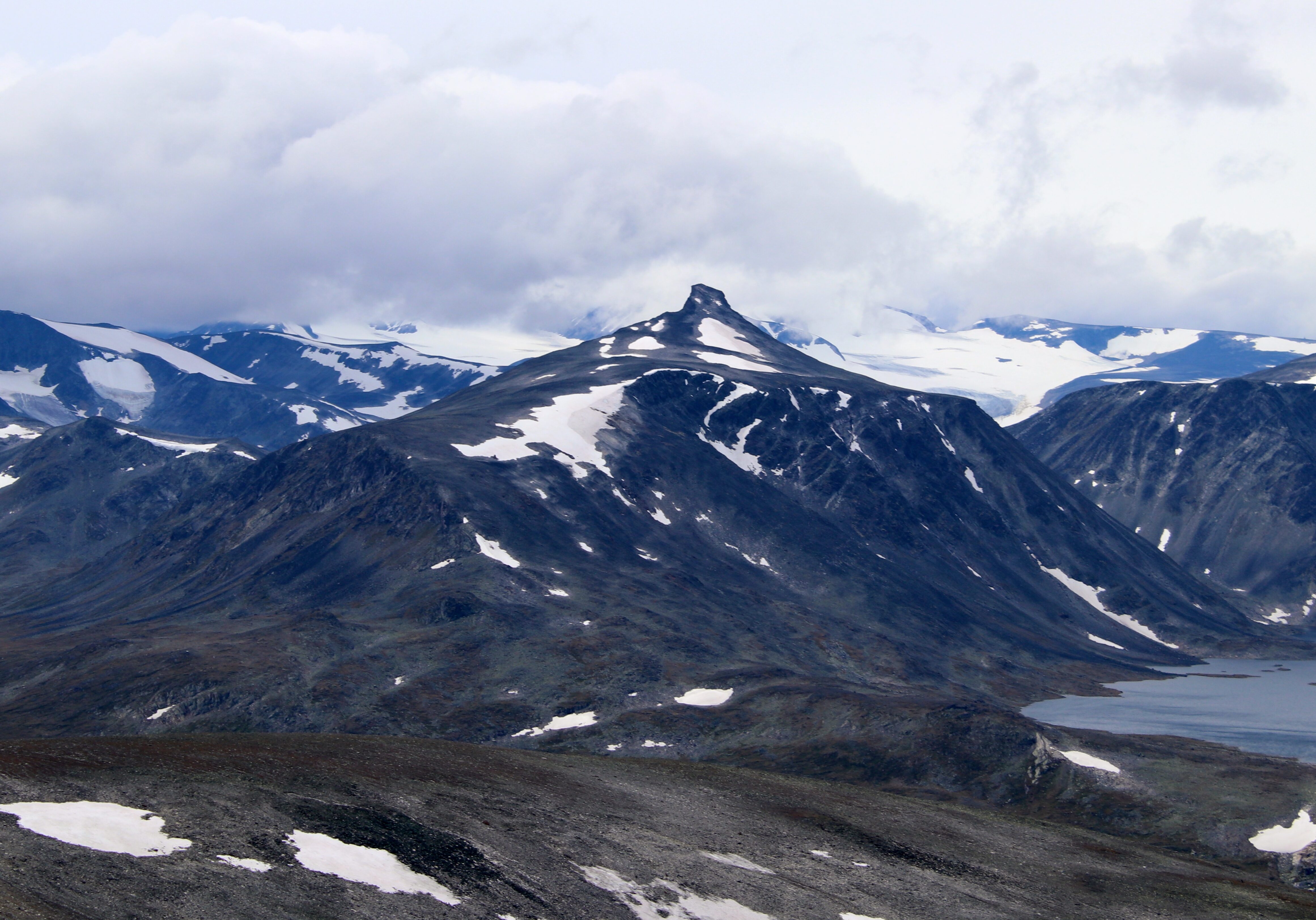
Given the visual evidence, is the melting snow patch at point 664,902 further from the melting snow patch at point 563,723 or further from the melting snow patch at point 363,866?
the melting snow patch at point 563,723

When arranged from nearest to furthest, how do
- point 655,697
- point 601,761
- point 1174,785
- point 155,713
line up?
point 601,761, point 1174,785, point 155,713, point 655,697

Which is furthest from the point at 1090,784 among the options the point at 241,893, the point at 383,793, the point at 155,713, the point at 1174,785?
the point at 155,713

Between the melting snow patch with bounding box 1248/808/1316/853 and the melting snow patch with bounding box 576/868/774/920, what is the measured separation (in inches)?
2549

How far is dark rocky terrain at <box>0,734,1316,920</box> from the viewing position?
50.8 meters

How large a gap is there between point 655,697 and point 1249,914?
99.4 m

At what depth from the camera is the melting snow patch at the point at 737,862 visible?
2660 inches

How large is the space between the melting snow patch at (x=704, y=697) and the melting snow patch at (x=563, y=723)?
13.3 m

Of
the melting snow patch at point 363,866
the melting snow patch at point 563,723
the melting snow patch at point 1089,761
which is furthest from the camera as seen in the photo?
the melting snow patch at point 563,723

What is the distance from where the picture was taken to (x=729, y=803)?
82.3 meters

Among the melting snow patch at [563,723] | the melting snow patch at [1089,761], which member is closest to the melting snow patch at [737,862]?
the melting snow patch at [1089,761]

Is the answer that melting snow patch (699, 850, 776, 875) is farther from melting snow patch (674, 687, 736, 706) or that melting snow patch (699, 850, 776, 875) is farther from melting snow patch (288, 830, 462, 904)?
melting snow patch (674, 687, 736, 706)

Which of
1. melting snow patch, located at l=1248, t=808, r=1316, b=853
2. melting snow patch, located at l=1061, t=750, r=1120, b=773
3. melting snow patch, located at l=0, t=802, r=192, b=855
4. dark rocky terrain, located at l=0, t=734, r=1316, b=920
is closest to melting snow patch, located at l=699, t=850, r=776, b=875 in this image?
dark rocky terrain, located at l=0, t=734, r=1316, b=920

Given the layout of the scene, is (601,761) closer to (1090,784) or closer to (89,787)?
(89,787)

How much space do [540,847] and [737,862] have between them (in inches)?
452
